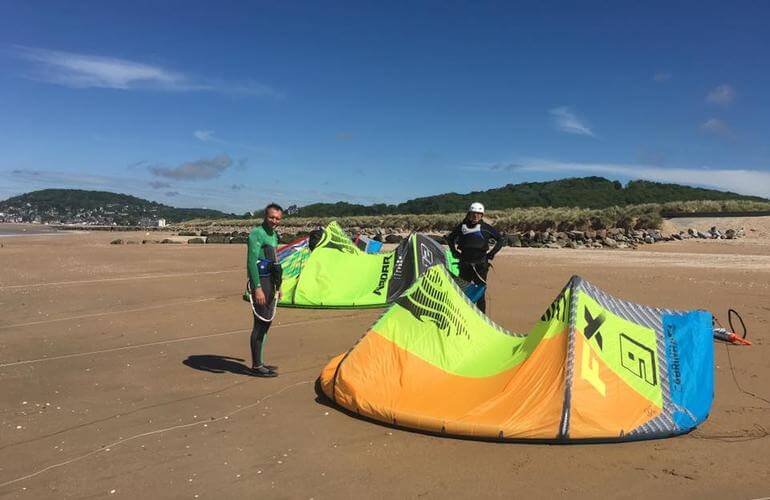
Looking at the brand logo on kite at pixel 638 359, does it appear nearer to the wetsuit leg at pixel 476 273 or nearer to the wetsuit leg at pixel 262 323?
the wetsuit leg at pixel 476 273

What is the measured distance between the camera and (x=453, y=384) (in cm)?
481

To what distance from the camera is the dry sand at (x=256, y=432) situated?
3.66m

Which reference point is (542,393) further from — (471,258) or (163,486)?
(471,258)

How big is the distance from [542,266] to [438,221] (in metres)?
33.0

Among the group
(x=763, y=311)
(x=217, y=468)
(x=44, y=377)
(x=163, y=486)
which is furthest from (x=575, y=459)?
(x=763, y=311)

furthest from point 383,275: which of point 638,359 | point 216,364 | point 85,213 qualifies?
point 85,213

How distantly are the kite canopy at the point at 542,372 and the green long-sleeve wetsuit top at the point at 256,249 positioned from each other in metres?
1.37

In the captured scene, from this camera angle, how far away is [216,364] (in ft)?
22.4

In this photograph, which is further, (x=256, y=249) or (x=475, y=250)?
(x=475, y=250)

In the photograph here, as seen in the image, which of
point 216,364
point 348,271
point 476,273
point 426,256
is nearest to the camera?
point 216,364

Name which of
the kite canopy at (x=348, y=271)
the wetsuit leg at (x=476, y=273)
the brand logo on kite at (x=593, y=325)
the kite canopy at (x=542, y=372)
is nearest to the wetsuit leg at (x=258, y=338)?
the kite canopy at (x=542, y=372)

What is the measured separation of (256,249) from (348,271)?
508cm

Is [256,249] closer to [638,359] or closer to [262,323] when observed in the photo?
[262,323]

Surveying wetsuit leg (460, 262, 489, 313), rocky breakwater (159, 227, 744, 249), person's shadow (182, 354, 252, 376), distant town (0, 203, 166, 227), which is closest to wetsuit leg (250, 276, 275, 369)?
person's shadow (182, 354, 252, 376)
